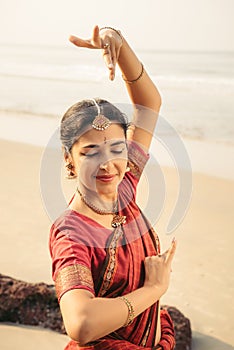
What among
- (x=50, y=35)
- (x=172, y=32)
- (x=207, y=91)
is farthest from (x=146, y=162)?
(x=50, y=35)

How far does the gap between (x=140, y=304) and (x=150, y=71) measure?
54.9 ft

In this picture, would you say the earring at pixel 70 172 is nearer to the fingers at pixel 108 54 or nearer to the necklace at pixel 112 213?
the necklace at pixel 112 213

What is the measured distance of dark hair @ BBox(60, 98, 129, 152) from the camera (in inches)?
62.8

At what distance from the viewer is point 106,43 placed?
65.2 inches

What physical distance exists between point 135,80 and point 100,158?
1.05 ft

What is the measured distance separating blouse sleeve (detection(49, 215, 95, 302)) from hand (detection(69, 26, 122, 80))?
15.7 inches

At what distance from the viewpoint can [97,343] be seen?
167 cm

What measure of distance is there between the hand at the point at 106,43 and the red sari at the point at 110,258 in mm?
337

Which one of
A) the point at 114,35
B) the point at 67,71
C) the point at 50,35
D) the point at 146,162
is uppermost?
the point at 114,35

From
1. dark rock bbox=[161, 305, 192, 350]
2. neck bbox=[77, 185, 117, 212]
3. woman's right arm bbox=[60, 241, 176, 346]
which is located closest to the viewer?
woman's right arm bbox=[60, 241, 176, 346]

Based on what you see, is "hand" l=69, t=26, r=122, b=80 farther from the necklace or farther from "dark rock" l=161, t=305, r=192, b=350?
"dark rock" l=161, t=305, r=192, b=350

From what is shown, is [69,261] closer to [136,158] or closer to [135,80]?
[136,158]

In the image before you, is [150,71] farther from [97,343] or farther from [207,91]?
[97,343]

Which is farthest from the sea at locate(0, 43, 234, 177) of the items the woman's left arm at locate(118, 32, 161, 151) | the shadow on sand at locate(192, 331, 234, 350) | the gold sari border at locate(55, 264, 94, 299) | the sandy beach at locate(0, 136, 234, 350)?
the shadow on sand at locate(192, 331, 234, 350)
